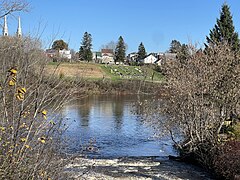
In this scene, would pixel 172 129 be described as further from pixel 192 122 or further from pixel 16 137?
pixel 16 137

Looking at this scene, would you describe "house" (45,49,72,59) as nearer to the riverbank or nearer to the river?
the river

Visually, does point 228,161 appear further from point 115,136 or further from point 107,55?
point 107,55

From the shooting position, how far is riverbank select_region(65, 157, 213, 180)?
10.2 m

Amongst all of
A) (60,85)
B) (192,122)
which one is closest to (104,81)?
(192,122)

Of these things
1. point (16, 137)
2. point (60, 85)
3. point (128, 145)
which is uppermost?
point (60, 85)

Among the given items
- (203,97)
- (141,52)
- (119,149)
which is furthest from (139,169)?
(141,52)

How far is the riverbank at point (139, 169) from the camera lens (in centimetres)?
1017

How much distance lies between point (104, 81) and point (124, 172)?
40588mm

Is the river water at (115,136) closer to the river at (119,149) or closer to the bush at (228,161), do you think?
the river at (119,149)

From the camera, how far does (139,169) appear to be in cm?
1132

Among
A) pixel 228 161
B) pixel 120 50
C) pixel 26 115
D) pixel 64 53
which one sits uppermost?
pixel 120 50

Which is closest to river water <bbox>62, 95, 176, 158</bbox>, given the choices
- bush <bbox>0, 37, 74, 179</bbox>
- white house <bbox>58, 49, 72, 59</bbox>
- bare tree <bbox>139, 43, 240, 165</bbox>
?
bare tree <bbox>139, 43, 240, 165</bbox>

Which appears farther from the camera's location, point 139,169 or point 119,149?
point 119,149

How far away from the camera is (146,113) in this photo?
14.1 meters
